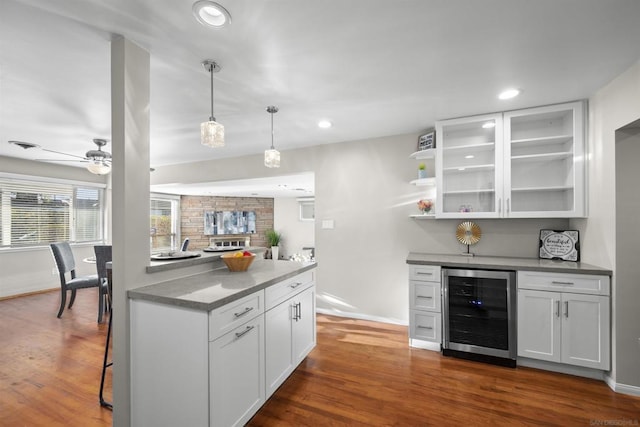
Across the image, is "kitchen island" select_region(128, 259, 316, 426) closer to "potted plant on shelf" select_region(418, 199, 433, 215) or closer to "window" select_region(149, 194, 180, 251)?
"potted plant on shelf" select_region(418, 199, 433, 215)

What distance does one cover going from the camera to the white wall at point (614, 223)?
202 cm

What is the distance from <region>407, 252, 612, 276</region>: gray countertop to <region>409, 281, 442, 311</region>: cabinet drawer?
0.22 m

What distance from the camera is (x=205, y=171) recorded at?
4.95 meters

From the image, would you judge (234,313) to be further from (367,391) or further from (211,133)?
(367,391)

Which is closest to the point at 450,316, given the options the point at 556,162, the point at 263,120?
the point at 556,162

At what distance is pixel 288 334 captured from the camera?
2.15 metres

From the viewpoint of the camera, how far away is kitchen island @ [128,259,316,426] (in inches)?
55.7

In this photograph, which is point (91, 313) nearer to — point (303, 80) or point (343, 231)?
point (343, 231)

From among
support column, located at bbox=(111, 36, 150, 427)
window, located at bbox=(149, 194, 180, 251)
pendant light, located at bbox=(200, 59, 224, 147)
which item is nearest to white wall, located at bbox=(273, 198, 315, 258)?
window, located at bbox=(149, 194, 180, 251)

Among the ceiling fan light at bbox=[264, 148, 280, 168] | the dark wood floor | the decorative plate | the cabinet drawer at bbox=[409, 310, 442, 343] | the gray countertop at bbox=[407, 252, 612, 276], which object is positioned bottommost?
the dark wood floor

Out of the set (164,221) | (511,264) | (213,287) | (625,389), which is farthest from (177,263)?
(164,221)

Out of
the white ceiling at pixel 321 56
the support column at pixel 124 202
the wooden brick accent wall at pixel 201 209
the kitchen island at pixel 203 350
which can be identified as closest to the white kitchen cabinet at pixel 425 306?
the kitchen island at pixel 203 350

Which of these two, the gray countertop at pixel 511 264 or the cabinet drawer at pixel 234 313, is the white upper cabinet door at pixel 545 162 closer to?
the gray countertop at pixel 511 264

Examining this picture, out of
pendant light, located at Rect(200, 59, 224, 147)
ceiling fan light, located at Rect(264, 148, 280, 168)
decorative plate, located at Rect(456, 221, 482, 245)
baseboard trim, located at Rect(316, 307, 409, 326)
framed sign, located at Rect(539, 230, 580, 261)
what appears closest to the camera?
pendant light, located at Rect(200, 59, 224, 147)
